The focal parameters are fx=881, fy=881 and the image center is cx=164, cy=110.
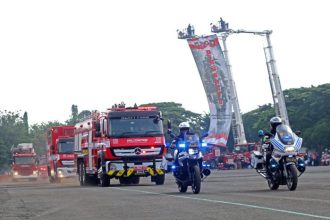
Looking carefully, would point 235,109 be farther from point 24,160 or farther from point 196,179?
point 196,179

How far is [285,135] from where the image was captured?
20953 millimetres

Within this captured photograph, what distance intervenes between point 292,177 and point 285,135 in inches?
44.1

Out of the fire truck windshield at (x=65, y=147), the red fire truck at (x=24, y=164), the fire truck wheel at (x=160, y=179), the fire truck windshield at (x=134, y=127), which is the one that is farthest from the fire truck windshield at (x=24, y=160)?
the fire truck windshield at (x=134, y=127)

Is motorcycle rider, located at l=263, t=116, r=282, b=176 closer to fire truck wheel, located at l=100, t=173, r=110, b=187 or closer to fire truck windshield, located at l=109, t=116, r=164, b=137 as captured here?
fire truck windshield, located at l=109, t=116, r=164, b=137

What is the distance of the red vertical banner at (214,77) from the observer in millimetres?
61250

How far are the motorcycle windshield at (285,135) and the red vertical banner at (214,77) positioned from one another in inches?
1574

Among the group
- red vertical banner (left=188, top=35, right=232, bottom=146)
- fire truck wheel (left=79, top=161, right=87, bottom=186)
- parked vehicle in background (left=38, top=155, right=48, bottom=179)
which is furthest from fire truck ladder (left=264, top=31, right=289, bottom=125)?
fire truck wheel (left=79, top=161, right=87, bottom=186)

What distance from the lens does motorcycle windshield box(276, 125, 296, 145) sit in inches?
819

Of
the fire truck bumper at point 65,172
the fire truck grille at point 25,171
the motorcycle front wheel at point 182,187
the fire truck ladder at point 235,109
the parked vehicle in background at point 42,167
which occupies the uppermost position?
→ the fire truck ladder at point 235,109

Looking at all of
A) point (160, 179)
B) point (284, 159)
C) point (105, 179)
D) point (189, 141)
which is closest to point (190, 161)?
point (189, 141)

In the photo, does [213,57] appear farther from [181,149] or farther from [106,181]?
[181,149]

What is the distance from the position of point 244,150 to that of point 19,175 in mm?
17388

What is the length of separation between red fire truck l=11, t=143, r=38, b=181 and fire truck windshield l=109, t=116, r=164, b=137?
3402 centimetres

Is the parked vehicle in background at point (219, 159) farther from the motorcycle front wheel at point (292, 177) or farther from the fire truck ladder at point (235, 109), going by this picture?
the motorcycle front wheel at point (292, 177)
